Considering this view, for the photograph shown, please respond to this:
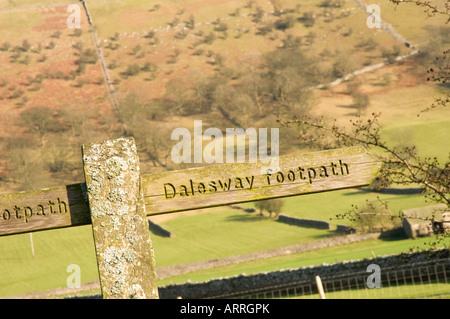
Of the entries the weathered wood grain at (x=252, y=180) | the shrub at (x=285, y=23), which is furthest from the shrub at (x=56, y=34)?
the weathered wood grain at (x=252, y=180)

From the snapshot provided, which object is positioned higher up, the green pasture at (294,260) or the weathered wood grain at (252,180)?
the weathered wood grain at (252,180)

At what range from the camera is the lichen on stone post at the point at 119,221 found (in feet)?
Answer: 11.5

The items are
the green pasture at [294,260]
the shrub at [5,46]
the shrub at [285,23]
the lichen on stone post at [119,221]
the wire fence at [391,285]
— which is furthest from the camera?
the shrub at [285,23]

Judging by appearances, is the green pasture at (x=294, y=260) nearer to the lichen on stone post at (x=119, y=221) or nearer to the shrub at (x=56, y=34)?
the lichen on stone post at (x=119, y=221)

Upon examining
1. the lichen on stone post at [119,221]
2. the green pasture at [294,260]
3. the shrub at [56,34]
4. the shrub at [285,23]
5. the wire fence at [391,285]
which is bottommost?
the green pasture at [294,260]

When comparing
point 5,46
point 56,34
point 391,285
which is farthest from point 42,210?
point 56,34

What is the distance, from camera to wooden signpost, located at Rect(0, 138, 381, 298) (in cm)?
354

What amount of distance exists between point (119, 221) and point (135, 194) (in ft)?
0.63

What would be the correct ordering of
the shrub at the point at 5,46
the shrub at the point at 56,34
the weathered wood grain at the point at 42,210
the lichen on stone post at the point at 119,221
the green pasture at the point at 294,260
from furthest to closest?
the shrub at the point at 56,34, the shrub at the point at 5,46, the green pasture at the point at 294,260, the weathered wood grain at the point at 42,210, the lichen on stone post at the point at 119,221

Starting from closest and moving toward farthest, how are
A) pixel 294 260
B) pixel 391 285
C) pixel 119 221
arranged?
pixel 119 221
pixel 391 285
pixel 294 260

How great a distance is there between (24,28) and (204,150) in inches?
2592

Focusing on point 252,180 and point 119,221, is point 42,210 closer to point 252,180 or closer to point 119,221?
point 119,221

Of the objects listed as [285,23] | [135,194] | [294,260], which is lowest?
[294,260]

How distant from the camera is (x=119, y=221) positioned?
355 cm
